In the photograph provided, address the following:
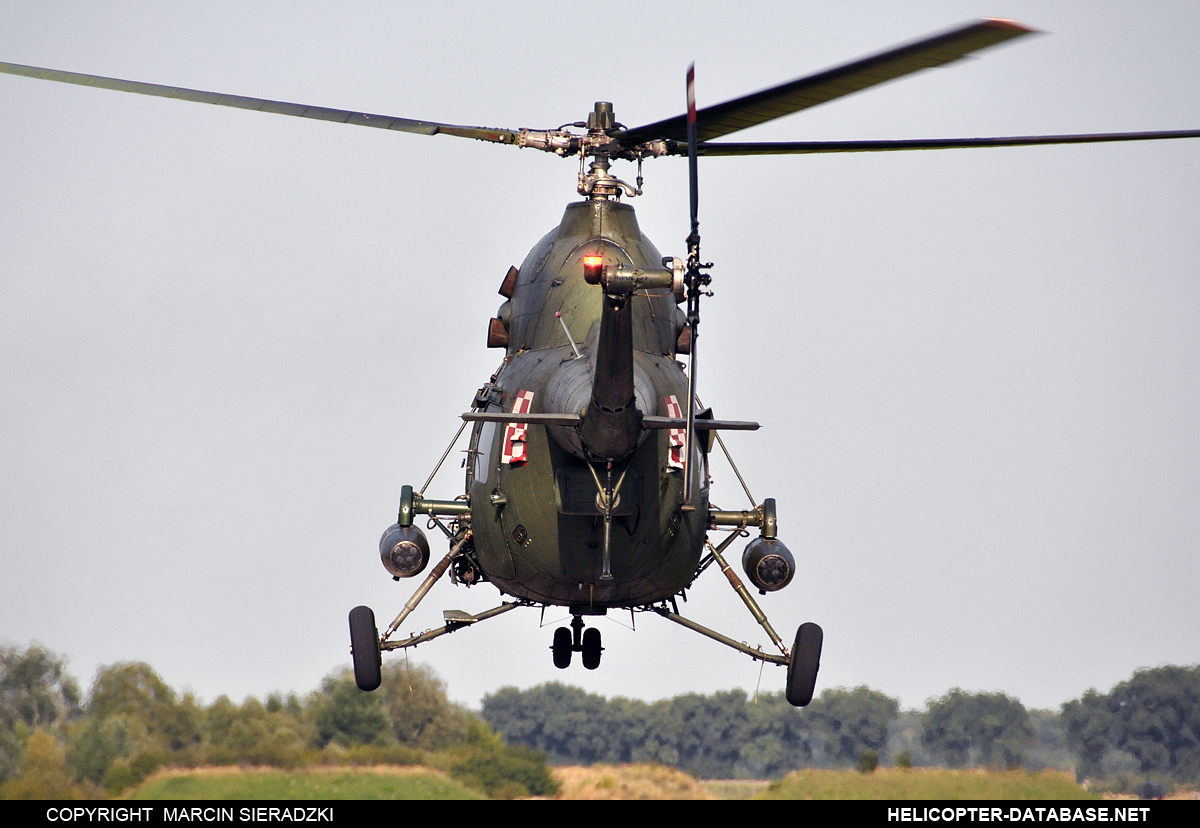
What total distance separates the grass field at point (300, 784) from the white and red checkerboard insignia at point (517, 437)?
21.3ft

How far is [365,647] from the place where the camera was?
1869 centimetres

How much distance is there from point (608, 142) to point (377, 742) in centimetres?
1045

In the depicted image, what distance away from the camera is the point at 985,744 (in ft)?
77.8

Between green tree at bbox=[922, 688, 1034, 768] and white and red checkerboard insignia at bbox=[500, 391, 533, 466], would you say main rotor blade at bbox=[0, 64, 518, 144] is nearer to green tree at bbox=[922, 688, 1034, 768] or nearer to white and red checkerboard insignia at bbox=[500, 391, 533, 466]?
white and red checkerboard insignia at bbox=[500, 391, 533, 466]

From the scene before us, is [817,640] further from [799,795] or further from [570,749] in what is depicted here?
[570,749]

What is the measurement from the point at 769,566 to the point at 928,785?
14.7 ft

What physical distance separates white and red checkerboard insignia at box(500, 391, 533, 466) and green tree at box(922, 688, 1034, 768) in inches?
390

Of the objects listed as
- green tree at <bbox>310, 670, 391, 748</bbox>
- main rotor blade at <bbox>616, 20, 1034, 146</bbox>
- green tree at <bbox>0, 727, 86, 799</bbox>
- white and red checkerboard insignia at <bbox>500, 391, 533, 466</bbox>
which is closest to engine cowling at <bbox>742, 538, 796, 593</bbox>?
white and red checkerboard insignia at <bbox>500, 391, 533, 466</bbox>

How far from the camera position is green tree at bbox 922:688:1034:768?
2333cm

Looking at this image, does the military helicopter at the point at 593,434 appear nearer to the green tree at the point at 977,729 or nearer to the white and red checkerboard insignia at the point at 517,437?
the white and red checkerboard insignia at the point at 517,437

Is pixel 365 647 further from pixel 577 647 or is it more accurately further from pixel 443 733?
pixel 443 733

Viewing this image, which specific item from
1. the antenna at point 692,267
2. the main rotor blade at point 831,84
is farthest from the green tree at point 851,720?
the antenna at point 692,267

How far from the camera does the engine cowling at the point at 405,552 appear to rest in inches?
720

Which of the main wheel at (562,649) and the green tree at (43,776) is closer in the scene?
the main wheel at (562,649)
